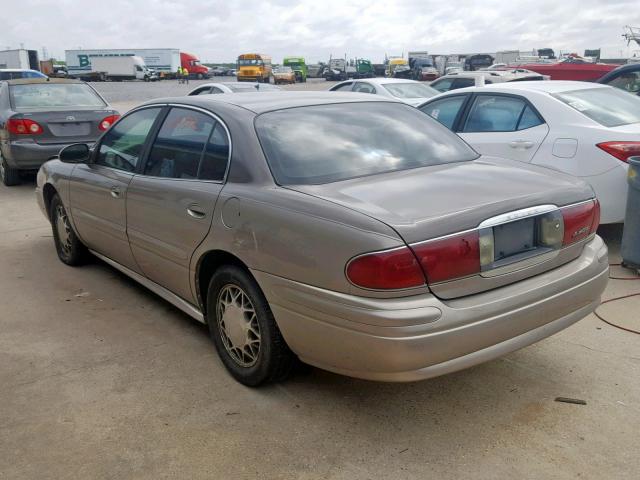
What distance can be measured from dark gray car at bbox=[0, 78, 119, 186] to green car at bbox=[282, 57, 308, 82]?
5483cm

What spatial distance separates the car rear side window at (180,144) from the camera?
12.0 ft

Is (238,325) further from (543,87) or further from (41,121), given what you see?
(41,121)

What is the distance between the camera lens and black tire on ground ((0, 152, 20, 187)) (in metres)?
9.45

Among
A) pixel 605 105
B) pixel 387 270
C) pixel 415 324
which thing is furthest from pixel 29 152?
pixel 415 324

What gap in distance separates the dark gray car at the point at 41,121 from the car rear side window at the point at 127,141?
183 inches

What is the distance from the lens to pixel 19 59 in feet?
128

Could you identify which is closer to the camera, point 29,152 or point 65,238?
point 65,238

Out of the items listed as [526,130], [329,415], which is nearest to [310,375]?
[329,415]

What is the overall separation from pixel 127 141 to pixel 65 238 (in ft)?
5.07

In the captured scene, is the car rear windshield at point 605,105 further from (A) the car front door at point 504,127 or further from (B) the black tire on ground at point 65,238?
(B) the black tire on ground at point 65,238

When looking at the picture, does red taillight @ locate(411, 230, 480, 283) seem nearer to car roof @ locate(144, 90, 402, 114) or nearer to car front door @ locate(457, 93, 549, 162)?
car roof @ locate(144, 90, 402, 114)

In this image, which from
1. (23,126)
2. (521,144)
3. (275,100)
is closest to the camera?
(275,100)

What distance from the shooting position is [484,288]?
2744mm

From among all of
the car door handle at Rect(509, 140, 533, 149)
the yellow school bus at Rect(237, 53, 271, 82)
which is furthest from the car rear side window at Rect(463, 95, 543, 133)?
the yellow school bus at Rect(237, 53, 271, 82)
